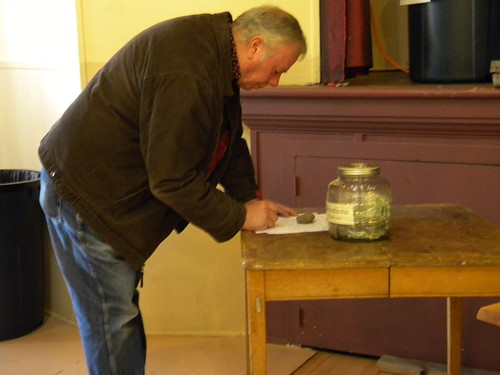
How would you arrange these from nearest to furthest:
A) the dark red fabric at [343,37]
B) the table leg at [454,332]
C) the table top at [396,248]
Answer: the table top at [396,248], the table leg at [454,332], the dark red fabric at [343,37]

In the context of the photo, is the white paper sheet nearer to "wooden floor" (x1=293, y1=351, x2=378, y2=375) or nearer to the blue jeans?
the blue jeans

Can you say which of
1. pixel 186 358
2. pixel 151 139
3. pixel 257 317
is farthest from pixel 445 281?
pixel 186 358

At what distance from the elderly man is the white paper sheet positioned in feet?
0.08

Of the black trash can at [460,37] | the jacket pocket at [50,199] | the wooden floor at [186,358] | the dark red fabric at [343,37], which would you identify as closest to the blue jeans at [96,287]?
the jacket pocket at [50,199]

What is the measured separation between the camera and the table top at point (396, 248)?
157cm

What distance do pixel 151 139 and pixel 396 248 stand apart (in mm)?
559

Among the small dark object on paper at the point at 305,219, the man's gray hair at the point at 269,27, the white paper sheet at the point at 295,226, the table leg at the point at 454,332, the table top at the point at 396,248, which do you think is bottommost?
the table leg at the point at 454,332

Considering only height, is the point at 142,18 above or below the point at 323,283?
above

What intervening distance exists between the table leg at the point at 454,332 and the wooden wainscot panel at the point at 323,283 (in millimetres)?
540

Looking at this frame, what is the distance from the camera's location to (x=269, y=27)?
1681 mm

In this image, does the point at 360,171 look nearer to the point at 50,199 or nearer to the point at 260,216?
the point at 260,216

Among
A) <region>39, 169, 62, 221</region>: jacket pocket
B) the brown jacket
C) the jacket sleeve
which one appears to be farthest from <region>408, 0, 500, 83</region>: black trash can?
<region>39, 169, 62, 221</region>: jacket pocket

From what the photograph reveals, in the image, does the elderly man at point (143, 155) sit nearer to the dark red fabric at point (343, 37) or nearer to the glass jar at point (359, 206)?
the glass jar at point (359, 206)

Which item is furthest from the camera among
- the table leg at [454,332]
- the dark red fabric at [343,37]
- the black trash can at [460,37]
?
the dark red fabric at [343,37]
